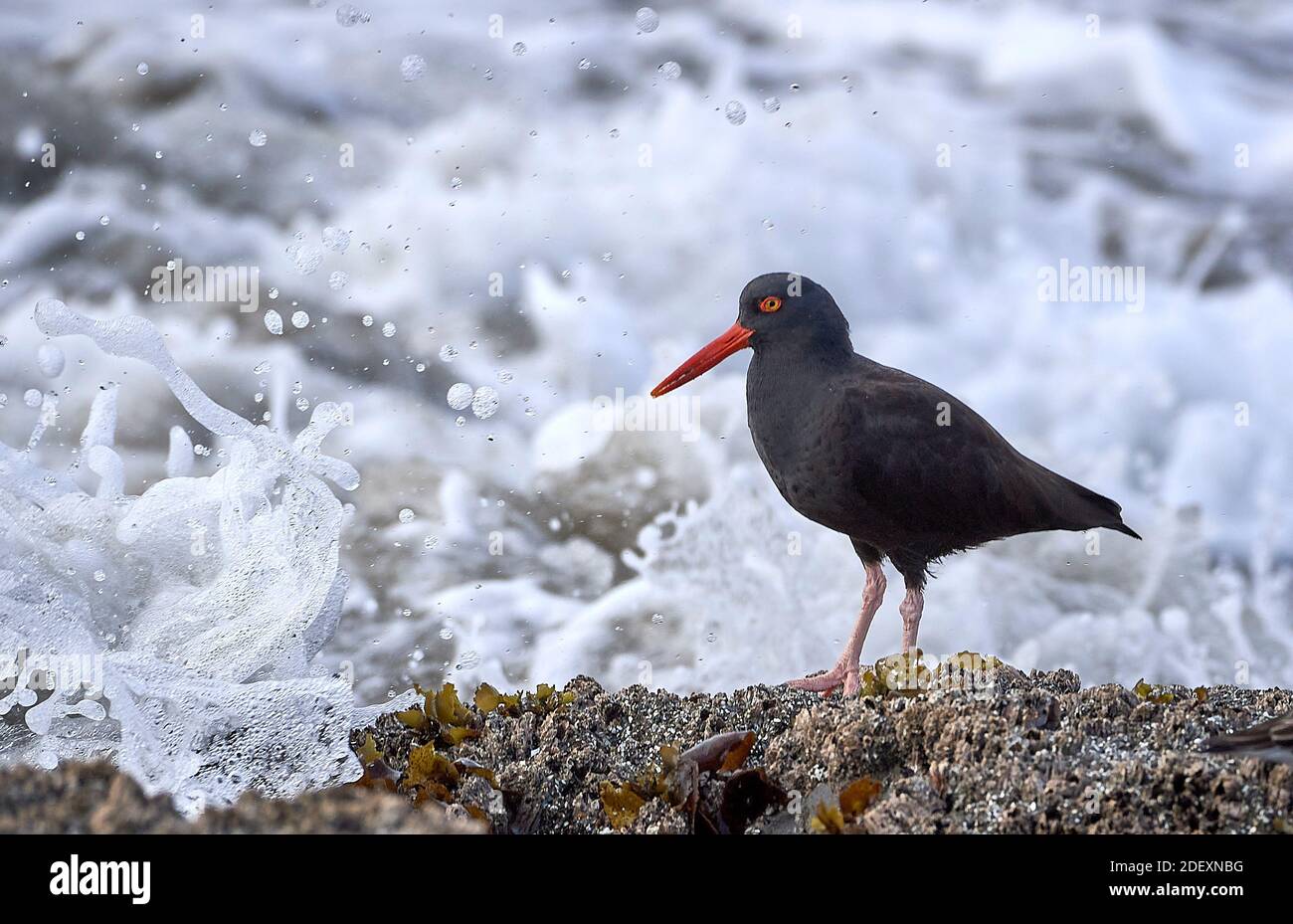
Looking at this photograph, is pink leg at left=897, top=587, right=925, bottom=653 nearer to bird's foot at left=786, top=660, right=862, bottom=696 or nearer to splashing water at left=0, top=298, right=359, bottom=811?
bird's foot at left=786, top=660, right=862, bottom=696

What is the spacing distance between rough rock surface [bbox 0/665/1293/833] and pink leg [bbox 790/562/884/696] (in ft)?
1.21

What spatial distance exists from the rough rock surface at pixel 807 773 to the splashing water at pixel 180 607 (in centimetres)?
34

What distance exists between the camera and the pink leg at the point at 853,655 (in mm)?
4241

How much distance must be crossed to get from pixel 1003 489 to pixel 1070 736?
5.97 ft

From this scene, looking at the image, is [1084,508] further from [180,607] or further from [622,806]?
[180,607]

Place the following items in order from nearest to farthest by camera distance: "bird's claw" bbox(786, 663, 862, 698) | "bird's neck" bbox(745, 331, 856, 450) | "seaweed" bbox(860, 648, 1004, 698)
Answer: "seaweed" bbox(860, 648, 1004, 698) → "bird's claw" bbox(786, 663, 862, 698) → "bird's neck" bbox(745, 331, 856, 450)

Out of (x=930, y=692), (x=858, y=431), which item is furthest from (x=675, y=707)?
(x=858, y=431)

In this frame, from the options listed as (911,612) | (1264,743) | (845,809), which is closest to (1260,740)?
(1264,743)

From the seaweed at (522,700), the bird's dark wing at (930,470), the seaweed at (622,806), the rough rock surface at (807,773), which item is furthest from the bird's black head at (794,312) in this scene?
the seaweed at (622,806)

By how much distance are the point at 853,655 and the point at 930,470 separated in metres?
0.74

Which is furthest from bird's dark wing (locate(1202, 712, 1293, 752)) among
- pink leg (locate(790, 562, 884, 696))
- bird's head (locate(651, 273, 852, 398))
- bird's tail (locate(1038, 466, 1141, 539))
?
bird's head (locate(651, 273, 852, 398))

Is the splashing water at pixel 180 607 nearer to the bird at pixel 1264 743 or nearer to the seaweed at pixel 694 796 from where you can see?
the seaweed at pixel 694 796

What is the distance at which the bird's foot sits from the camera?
4.18 m
